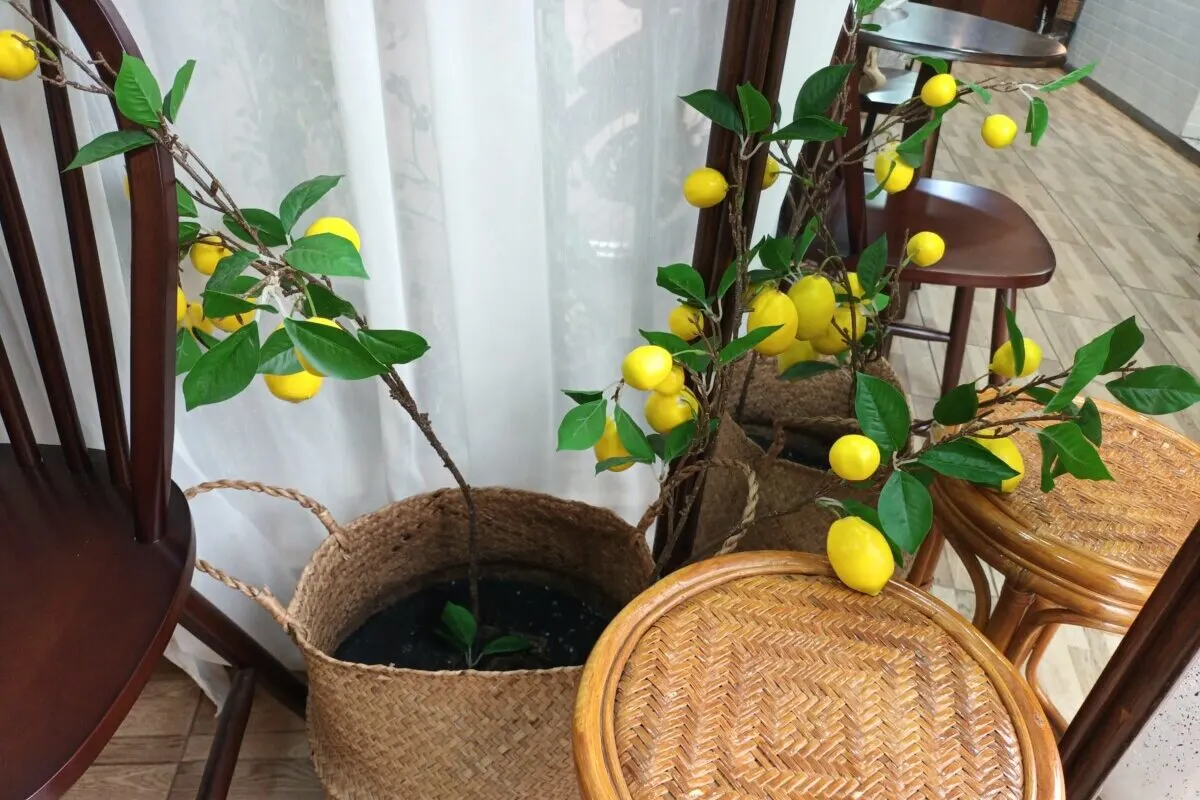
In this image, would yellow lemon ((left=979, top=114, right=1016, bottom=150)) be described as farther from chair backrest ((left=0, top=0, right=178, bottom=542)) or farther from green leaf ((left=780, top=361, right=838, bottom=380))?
chair backrest ((left=0, top=0, right=178, bottom=542))

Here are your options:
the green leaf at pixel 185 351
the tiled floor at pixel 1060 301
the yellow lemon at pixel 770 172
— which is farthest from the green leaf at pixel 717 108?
the tiled floor at pixel 1060 301

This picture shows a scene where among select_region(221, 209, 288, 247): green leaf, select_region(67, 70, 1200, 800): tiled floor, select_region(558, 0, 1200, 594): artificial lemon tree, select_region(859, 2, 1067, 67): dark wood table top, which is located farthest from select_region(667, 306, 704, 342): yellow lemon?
select_region(67, 70, 1200, 800): tiled floor

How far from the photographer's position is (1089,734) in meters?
0.57

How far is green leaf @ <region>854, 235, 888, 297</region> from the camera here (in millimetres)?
729

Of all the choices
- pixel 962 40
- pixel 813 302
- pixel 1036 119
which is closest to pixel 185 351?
pixel 813 302

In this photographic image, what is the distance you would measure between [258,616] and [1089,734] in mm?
912

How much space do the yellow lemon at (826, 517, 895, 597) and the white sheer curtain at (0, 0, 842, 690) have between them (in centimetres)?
40

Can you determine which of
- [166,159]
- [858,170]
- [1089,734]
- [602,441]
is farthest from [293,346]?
[858,170]

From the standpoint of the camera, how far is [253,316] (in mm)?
625

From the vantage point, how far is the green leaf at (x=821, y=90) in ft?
2.00

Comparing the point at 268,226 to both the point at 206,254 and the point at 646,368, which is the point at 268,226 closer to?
the point at 206,254

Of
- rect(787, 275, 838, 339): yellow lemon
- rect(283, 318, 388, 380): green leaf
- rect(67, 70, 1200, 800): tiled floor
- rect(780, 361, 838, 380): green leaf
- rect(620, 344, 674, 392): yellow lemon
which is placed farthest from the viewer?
rect(67, 70, 1200, 800): tiled floor

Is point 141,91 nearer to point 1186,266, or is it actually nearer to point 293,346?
point 293,346

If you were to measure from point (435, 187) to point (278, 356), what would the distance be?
0.33 m
